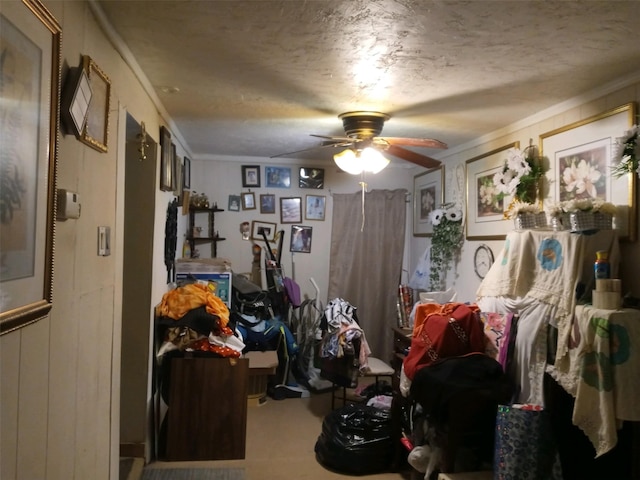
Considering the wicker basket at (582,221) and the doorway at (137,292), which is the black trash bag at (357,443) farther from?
the wicker basket at (582,221)

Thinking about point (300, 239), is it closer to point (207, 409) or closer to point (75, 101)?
point (207, 409)

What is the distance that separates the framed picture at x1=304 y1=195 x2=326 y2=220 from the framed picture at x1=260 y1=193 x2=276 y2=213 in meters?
0.35

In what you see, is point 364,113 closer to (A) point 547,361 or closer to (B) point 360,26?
(B) point 360,26

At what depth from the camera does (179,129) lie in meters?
3.70

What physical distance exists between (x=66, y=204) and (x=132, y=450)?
2.09m

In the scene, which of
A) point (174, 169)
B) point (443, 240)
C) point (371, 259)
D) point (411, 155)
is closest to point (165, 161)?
point (174, 169)

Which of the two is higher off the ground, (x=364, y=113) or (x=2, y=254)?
(x=364, y=113)

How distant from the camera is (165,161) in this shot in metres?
3.05

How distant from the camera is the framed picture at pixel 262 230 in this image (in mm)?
5023

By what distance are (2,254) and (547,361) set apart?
2.33 metres

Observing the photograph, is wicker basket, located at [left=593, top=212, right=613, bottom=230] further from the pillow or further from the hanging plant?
the hanging plant

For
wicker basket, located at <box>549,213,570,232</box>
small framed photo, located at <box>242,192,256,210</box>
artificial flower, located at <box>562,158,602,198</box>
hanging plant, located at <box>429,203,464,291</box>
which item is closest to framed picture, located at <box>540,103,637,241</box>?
artificial flower, located at <box>562,158,602,198</box>

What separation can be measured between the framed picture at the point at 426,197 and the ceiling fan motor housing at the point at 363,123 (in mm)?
1537

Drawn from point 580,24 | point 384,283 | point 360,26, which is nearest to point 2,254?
point 360,26
